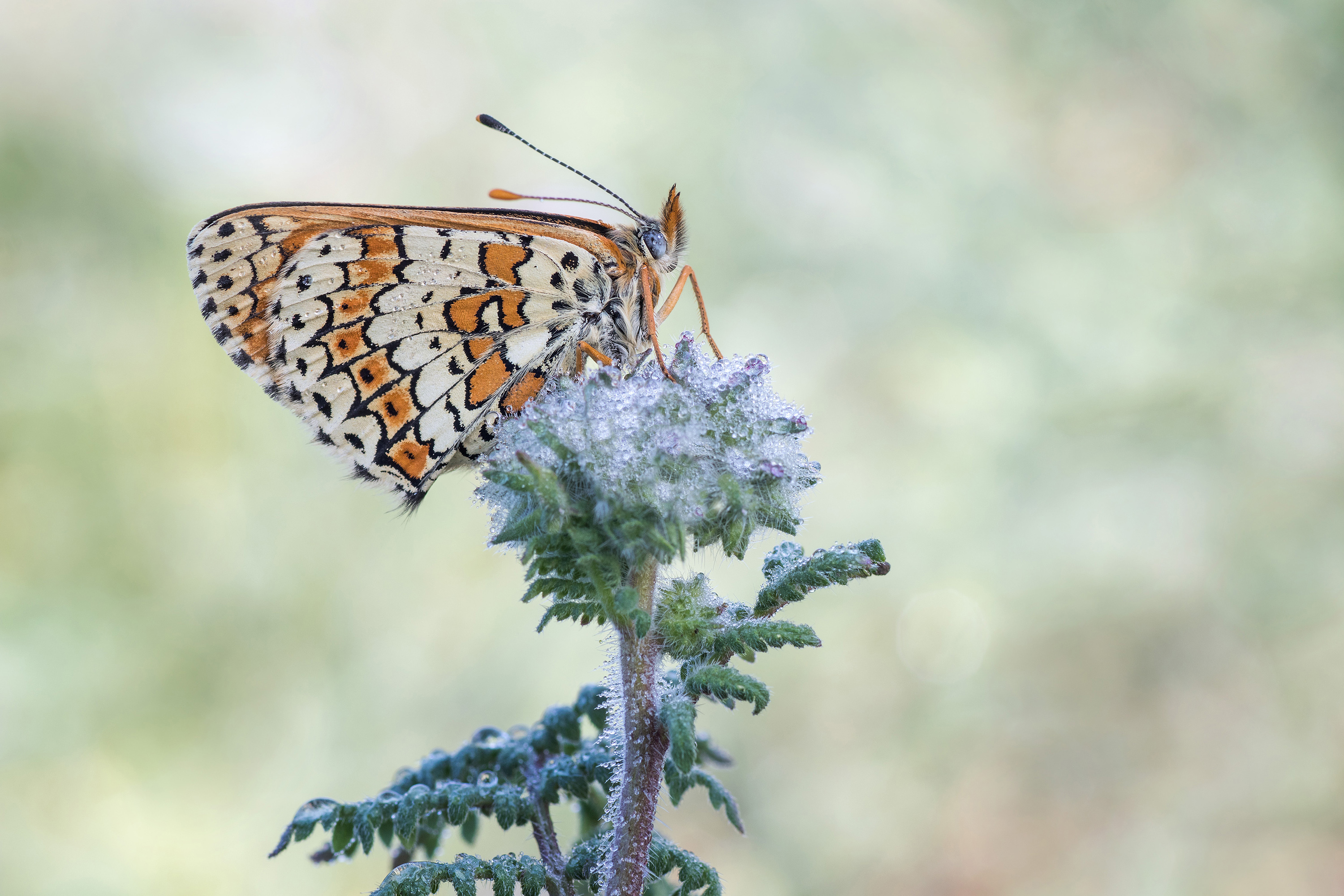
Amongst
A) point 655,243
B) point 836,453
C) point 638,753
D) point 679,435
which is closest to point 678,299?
point 655,243

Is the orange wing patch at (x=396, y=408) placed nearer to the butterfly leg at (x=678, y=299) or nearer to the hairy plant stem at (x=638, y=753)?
the butterfly leg at (x=678, y=299)

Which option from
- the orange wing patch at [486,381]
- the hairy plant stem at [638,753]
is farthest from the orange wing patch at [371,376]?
the hairy plant stem at [638,753]

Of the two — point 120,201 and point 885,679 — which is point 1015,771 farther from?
point 120,201

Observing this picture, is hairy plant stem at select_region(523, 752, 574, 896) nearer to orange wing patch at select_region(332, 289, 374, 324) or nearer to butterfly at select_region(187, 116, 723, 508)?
butterfly at select_region(187, 116, 723, 508)

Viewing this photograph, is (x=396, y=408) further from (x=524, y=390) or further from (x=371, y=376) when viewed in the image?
(x=524, y=390)

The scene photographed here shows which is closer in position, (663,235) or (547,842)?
(547,842)

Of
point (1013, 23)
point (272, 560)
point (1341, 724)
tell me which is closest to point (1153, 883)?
point (1341, 724)

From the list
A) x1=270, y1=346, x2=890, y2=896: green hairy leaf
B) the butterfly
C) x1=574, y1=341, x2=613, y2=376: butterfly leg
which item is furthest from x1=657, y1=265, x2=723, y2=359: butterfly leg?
x1=270, y1=346, x2=890, y2=896: green hairy leaf
